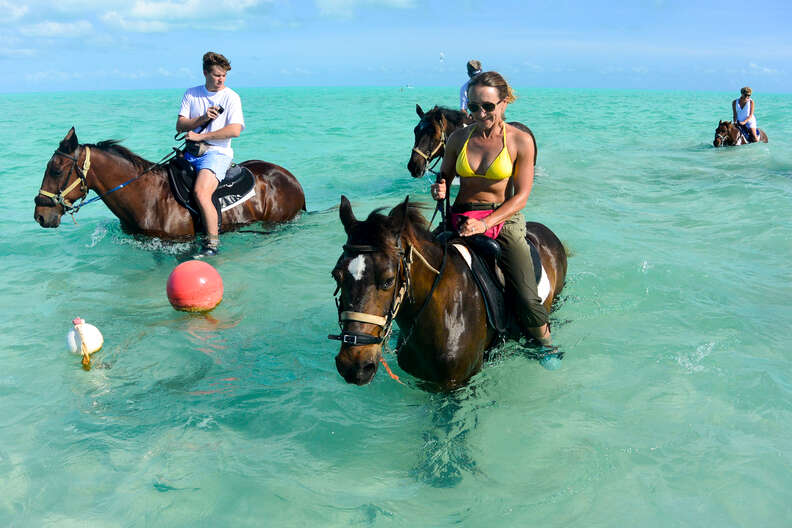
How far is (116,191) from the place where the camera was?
25.3 feet

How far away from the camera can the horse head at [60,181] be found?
24.1 ft

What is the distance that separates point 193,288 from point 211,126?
261 cm

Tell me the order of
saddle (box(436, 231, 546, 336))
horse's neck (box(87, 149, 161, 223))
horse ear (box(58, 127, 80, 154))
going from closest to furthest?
saddle (box(436, 231, 546, 336)) < horse ear (box(58, 127, 80, 154)) < horse's neck (box(87, 149, 161, 223))

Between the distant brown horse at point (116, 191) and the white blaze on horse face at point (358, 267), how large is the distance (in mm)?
5775

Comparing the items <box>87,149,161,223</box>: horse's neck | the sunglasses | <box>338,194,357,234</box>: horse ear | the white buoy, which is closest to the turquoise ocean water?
the white buoy

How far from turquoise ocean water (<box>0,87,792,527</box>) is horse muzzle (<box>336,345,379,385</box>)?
125 centimetres

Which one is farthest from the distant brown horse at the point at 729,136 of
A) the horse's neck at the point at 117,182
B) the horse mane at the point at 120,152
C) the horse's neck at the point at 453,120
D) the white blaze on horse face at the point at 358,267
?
the white blaze on horse face at the point at 358,267

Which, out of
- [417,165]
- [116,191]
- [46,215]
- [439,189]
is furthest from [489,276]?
[417,165]

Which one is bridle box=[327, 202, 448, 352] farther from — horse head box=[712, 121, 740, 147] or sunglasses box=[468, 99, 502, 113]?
horse head box=[712, 121, 740, 147]

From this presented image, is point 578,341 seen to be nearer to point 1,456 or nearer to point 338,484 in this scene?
point 338,484

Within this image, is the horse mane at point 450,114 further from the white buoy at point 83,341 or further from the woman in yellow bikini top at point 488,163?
the white buoy at point 83,341

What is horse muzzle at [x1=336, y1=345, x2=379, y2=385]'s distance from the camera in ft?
9.74

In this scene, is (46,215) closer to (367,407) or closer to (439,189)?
(367,407)

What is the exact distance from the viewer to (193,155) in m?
8.01
